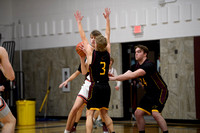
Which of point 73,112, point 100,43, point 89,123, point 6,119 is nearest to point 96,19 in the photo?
point 73,112

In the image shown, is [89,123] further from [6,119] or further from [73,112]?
[6,119]

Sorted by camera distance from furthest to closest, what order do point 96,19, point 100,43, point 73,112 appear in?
point 96,19
point 73,112
point 100,43

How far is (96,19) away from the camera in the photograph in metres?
12.0

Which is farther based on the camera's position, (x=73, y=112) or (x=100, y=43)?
(x=73, y=112)

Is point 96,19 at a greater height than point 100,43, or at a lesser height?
greater

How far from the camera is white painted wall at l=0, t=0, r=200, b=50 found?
10409 mm

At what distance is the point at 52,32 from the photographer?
42.5ft

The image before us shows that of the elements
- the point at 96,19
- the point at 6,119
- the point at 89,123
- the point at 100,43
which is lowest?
the point at 89,123

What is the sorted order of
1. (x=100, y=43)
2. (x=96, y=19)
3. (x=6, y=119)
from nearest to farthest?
1. (x=6, y=119)
2. (x=100, y=43)
3. (x=96, y=19)

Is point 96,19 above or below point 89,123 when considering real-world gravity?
above

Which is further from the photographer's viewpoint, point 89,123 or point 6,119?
point 89,123

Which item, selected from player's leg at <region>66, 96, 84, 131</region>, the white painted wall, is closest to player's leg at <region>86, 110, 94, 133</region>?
player's leg at <region>66, 96, 84, 131</region>

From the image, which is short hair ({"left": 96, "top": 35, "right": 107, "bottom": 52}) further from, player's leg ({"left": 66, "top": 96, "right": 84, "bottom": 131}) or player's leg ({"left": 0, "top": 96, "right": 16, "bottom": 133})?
player's leg ({"left": 0, "top": 96, "right": 16, "bottom": 133})

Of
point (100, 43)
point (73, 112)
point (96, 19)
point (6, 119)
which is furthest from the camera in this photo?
point (96, 19)
